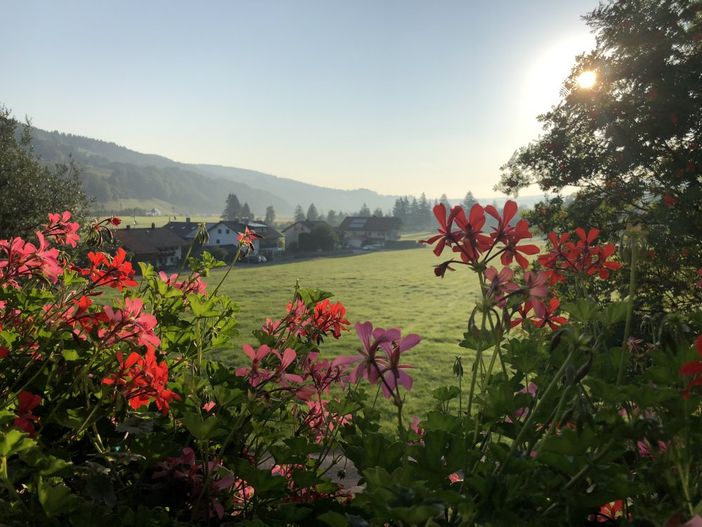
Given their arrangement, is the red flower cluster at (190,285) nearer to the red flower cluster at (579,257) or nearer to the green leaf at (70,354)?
the green leaf at (70,354)

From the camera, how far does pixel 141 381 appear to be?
4.49 ft

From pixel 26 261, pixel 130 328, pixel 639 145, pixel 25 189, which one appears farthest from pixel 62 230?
pixel 25 189

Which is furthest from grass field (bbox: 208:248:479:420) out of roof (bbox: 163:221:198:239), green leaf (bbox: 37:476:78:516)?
roof (bbox: 163:221:198:239)

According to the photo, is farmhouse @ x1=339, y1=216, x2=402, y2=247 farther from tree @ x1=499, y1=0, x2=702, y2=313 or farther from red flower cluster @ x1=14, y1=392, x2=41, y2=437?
red flower cluster @ x1=14, y1=392, x2=41, y2=437

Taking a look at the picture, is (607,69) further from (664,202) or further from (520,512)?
(520,512)

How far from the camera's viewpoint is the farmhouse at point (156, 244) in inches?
1689

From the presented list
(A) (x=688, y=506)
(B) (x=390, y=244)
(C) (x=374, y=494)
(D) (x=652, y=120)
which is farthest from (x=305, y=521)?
(B) (x=390, y=244)

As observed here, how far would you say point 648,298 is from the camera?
8.02m

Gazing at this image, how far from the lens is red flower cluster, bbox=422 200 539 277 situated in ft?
4.45

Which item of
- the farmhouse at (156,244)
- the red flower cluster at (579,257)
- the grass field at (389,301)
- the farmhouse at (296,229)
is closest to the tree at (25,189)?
the grass field at (389,301)

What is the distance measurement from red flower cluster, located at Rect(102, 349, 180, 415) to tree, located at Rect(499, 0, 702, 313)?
750 cm

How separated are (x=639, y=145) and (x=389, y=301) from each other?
787 inches

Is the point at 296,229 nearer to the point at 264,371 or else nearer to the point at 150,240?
the point at 150,240

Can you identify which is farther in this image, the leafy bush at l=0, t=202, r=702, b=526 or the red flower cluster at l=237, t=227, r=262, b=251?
the red flower cluster at l=237, t=227, r=262, b=251
